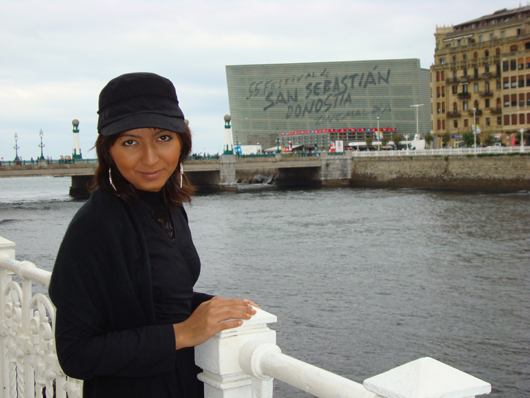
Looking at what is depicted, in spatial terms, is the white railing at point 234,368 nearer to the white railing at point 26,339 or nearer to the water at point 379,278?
the white railing at point 26,339

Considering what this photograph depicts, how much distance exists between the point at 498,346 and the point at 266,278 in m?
7.94

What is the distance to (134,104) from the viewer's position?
1931 mm

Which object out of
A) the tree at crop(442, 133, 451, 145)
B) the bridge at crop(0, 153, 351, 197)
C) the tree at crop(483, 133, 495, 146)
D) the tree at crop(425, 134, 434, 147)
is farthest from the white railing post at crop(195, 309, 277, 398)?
the tree at crop(442, 133, 451, 145)

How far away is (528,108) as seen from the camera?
63.3 m

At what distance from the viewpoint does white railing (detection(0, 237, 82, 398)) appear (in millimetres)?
3197

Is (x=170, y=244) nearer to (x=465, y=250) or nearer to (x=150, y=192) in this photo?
(x=150, y=192)

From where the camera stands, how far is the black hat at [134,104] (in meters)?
1.92

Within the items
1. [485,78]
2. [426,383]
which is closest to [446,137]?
[485,78]

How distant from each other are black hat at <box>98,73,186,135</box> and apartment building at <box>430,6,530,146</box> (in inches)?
2492

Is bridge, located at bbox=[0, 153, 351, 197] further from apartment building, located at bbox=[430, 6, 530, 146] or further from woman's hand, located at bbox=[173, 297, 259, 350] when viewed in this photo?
woman's hand, located at bbox=[173, 297, 259, 350]

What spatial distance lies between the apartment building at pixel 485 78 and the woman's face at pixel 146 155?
63.2 metres

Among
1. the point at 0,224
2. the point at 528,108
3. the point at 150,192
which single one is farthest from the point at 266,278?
the point at 528,108

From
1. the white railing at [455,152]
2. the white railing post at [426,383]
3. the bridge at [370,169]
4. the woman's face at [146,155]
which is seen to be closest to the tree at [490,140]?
the white railing at [455,152]

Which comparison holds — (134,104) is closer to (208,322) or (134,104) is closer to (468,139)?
(208,322)
